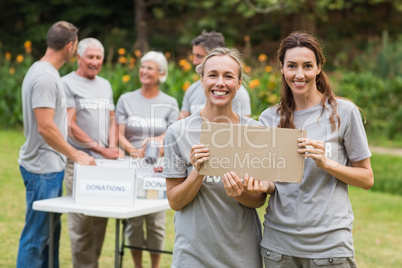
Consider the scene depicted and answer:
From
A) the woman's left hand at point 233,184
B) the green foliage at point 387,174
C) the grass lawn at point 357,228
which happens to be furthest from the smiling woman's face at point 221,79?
the green foliage at point 387,174

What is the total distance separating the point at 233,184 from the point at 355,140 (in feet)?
2.13

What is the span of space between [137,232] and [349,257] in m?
3.09

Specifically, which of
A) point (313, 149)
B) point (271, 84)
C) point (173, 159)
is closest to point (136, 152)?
point (173, 159)

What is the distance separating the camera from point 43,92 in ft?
14.0

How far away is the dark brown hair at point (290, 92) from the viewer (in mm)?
2848

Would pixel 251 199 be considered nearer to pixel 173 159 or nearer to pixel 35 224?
pixel 173 159

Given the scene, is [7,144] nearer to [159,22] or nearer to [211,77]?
[211,77]

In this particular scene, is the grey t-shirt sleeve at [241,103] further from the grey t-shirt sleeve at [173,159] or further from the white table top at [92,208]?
the grey t-shirt sleeve at [173,159]

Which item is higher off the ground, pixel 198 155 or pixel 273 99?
pixel 273 99

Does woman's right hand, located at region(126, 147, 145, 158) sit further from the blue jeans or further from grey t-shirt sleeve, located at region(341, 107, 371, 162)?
grey t-shirt sleeve, located at region(341, 107, 371, 162)

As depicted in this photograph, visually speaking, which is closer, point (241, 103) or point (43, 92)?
point (43, 92)

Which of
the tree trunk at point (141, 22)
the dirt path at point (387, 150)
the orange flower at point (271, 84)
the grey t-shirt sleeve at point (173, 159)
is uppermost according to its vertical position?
the tree trunk at point (141, 22)

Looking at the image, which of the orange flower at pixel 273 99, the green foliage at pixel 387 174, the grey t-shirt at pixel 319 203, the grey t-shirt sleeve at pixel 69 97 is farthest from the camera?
the orange flower at pixel 273 99

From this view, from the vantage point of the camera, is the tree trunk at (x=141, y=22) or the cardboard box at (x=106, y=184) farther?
the tree trunk at (x=141, y=22)
